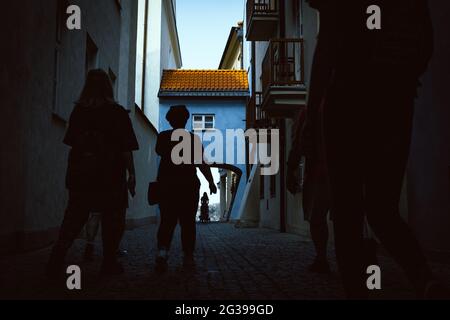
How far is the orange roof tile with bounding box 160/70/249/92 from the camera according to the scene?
28.3 m

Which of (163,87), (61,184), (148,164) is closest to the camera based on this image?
(61,184)

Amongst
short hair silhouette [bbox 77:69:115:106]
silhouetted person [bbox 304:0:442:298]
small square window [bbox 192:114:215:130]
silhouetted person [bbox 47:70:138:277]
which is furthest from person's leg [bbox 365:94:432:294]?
small square window [bbox 192:114:215:130]

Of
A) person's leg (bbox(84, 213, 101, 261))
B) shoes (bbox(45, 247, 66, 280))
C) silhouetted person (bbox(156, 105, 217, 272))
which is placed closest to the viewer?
shoes (bbox(45, 247, 66, 280))

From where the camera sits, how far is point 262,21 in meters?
16.9

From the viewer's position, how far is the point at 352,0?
2455 mm

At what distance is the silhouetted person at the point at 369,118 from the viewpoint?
7.76 feet

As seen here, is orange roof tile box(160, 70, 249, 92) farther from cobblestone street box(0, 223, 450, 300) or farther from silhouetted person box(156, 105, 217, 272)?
silhouetted person box(156, 105, 217, 272)

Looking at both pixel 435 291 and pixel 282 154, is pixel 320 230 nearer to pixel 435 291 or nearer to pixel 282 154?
pixel 435 291

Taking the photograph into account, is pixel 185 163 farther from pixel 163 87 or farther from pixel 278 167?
pixel 163 87

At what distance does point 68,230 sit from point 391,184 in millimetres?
2639

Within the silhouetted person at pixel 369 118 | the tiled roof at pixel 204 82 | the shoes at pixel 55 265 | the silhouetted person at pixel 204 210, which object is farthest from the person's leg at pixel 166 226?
the silhouetted person at pixel 204 210

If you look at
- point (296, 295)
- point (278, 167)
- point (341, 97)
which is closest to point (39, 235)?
point (296, 295)

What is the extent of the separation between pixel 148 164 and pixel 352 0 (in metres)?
18.0

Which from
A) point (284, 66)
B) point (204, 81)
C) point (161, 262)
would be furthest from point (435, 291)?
point (204, 81)
